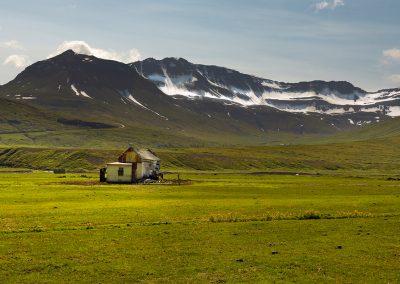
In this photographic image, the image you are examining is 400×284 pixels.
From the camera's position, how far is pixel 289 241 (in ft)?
132

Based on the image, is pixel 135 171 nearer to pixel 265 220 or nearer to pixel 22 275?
pixel 265 220

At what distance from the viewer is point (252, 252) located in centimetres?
3609

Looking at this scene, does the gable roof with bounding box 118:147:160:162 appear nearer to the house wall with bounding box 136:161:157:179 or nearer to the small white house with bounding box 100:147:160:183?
the small white house with bounding box 100:147:160:183

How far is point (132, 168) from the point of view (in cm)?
12506

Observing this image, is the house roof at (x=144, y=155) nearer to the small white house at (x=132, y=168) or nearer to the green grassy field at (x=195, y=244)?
the small white house at (x=132, y=168)

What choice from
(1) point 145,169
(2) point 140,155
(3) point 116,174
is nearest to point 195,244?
(3) point 116,174

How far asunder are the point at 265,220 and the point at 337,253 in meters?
15.3

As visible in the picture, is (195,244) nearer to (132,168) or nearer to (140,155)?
(132,168)

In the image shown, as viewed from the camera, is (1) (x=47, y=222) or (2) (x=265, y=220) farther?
(2) (x=265, y=220)

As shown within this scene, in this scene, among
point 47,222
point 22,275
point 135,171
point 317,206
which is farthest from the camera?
point 135,171

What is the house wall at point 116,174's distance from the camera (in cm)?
12219

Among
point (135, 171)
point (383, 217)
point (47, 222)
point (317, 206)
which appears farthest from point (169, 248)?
point (135, 171)

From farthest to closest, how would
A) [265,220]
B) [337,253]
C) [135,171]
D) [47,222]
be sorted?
[135,171] → [265,220] → [47,222] → [337,253]

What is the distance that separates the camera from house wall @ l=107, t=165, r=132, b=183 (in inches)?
4811
